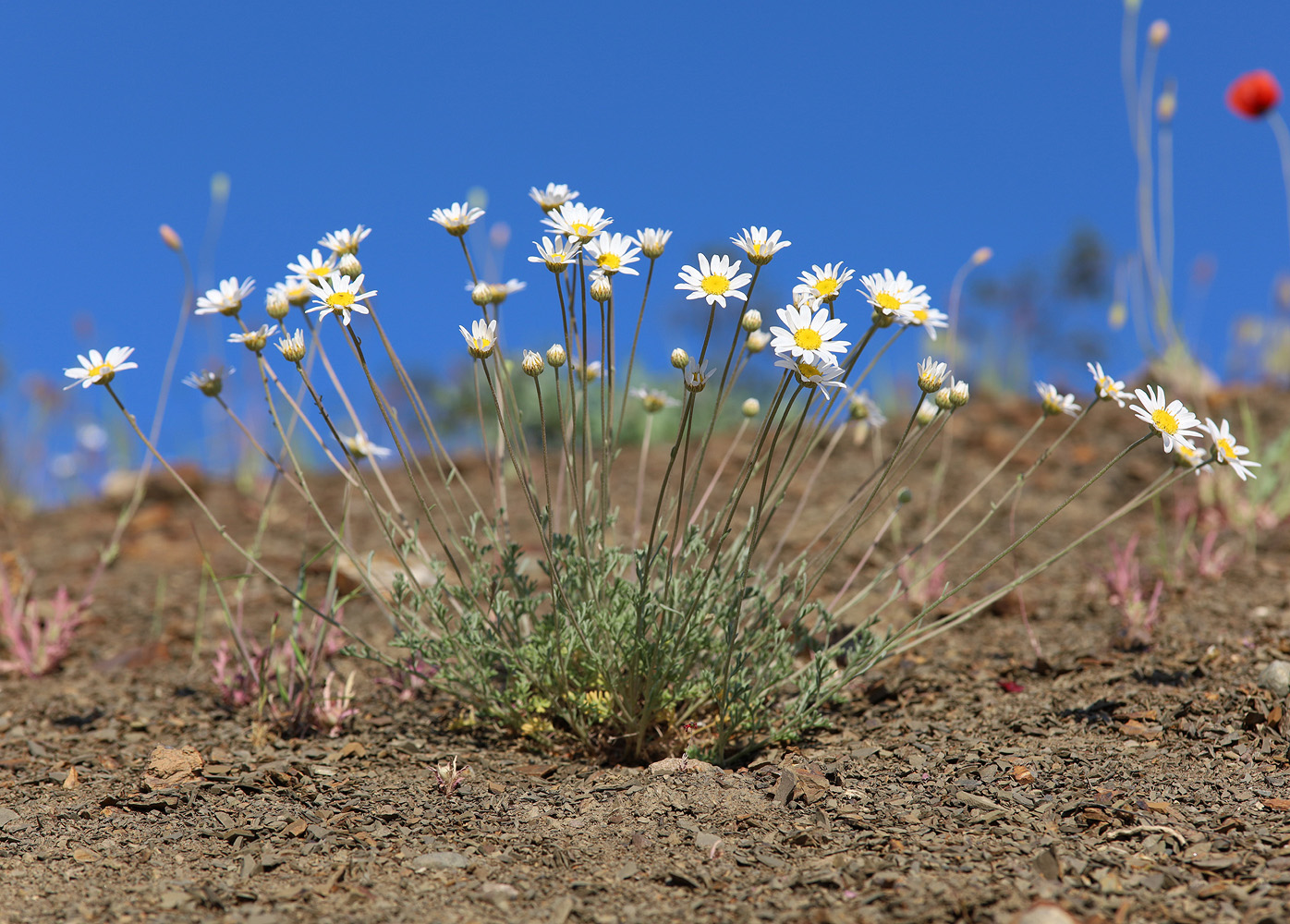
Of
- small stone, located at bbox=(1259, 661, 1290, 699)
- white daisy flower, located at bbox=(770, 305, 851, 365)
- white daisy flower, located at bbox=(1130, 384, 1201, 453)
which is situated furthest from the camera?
small stone, located at bbox=(1259, 661, 1290, 699)

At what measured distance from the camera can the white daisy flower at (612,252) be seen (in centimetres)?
231

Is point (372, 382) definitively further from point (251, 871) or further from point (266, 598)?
point (266, 598)

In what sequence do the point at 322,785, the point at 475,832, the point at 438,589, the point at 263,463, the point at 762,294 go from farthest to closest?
the point at 762,294
the point at 263,463
the point at 438,589
the point at 322,785
the point at 475,832

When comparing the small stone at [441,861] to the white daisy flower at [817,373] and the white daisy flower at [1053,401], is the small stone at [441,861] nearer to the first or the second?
the white daisy flower at [817,373]

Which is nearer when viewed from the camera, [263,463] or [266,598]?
[266,598]

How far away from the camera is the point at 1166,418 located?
8.05 feet

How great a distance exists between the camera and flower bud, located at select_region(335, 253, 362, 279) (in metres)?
2.51

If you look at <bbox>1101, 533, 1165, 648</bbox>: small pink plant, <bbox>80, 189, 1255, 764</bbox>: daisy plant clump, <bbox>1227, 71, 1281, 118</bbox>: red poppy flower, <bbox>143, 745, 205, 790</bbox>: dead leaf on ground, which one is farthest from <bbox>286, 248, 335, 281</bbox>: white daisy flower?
<bbox>1227, 71, 1281, 118</bbox>: red poppy flower

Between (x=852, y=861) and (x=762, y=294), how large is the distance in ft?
29.7

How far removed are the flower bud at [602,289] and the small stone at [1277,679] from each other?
7.15 ft

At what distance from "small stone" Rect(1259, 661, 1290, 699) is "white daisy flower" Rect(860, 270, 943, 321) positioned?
1.61 metres

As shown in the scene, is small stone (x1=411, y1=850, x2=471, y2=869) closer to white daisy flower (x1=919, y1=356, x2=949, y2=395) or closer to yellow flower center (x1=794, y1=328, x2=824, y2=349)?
yellow flower center (x1=794, y1=328, x2=824, y2=349)

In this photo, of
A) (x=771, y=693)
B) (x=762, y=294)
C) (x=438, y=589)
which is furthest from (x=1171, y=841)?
(x=762, y=294)

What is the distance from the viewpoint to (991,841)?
211 centimetres
